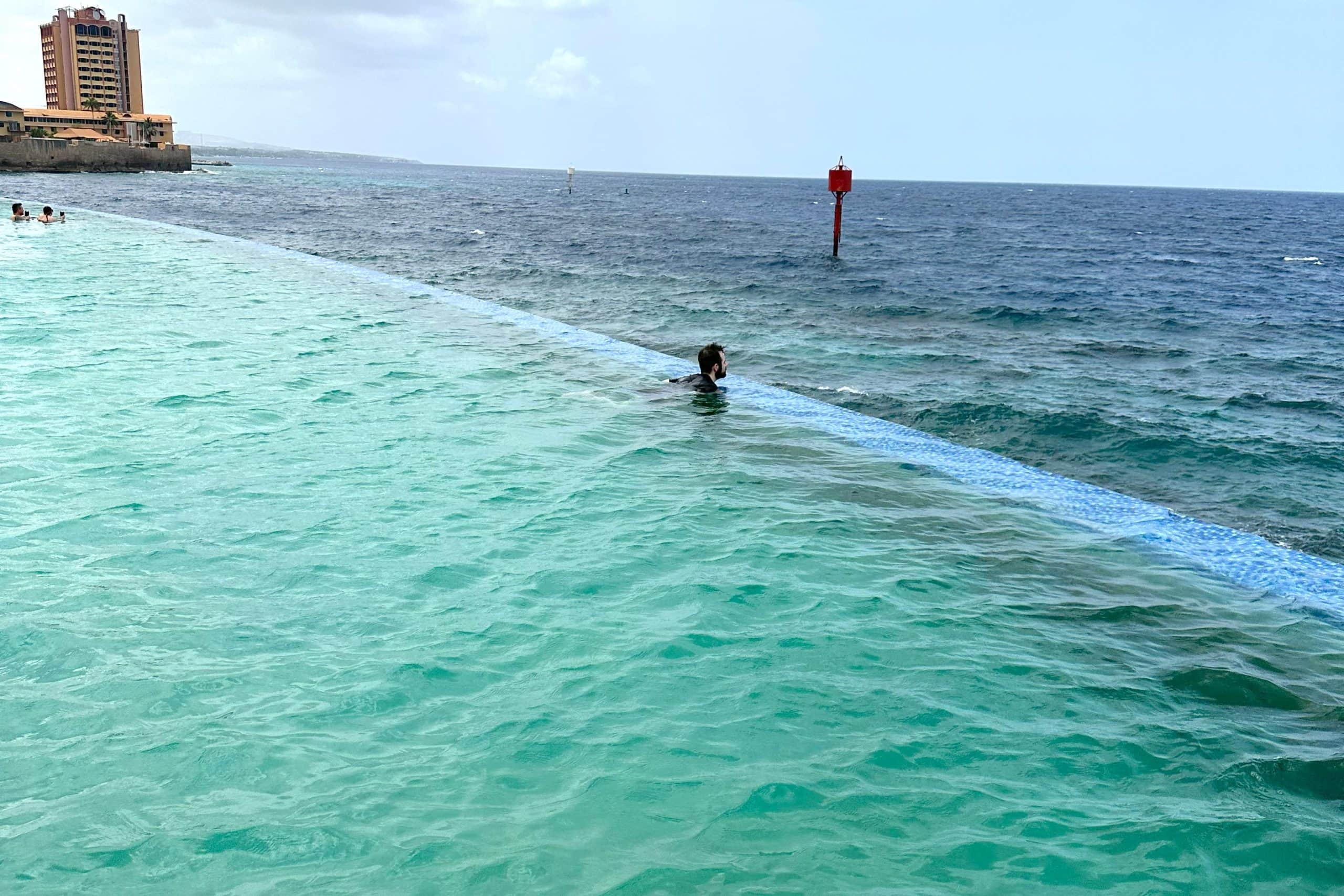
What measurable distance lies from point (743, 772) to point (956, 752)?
1316mm

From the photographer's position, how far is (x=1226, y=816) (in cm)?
516

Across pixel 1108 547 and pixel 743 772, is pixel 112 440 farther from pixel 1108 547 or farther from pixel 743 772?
pixel 1108 547

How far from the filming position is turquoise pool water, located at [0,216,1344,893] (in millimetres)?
4637

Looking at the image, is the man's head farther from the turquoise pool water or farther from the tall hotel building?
the tall hotel building

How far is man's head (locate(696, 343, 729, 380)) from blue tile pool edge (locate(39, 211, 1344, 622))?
2.26 feet

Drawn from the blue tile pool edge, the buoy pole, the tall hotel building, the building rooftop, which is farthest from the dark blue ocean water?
the tall hotel building

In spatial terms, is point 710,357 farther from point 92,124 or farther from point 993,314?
point 92,124

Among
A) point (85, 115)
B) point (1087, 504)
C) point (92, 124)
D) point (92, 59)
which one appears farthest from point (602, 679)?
point (92, 59)

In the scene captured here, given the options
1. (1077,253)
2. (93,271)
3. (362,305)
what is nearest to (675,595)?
(362,305)

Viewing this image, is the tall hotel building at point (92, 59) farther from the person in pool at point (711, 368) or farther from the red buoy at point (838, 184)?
the person in pool at point (711, 368)

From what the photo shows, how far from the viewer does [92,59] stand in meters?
179

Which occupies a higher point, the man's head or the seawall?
the seawall

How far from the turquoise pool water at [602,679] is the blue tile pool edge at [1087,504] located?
53 centimetres

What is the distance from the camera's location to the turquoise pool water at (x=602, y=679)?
464cm
